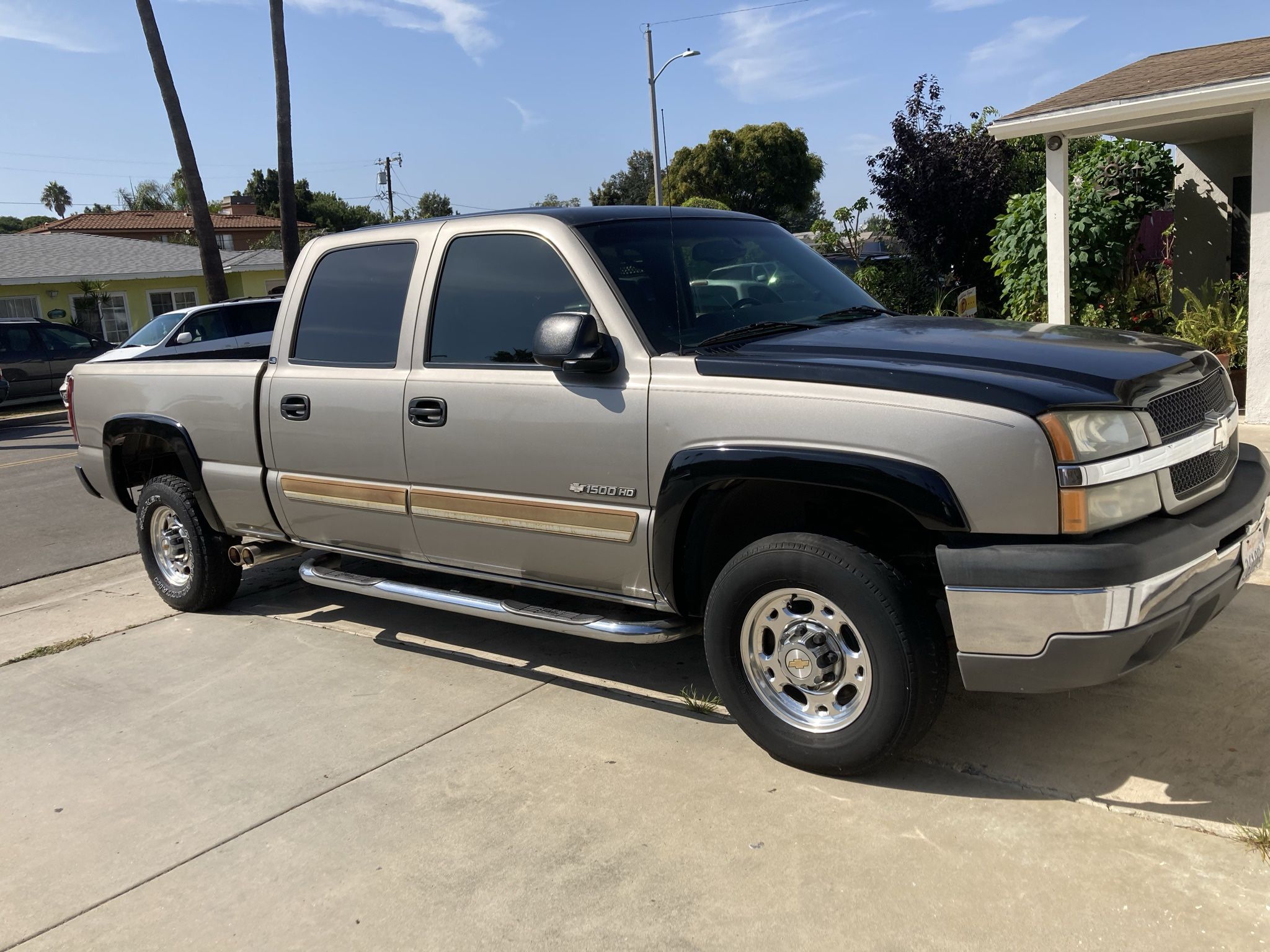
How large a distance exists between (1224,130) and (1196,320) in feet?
8.89

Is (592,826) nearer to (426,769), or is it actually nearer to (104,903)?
(426,769)

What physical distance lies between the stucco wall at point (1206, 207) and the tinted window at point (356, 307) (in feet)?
34.6

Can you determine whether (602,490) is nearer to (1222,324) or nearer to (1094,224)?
(1222,324)

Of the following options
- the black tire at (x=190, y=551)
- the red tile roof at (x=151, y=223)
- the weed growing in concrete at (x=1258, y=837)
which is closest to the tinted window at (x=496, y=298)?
the black tire at (x=190, y=551)

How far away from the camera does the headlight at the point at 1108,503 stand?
10.2 feet

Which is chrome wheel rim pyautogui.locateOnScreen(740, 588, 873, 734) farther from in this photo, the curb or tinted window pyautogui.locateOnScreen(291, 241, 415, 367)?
the curb

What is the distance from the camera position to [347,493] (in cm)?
501

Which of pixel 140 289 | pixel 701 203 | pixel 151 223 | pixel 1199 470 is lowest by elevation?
pixel 1199 470

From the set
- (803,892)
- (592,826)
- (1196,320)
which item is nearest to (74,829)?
(592,826)

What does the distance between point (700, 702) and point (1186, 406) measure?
212cm

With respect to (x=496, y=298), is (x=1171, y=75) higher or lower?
higher

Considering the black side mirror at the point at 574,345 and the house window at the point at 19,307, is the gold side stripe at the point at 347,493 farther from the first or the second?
the house window at the point at 19,307

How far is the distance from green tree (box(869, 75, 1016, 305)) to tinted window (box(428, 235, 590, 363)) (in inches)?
477

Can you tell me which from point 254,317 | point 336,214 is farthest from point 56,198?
point 254,317
